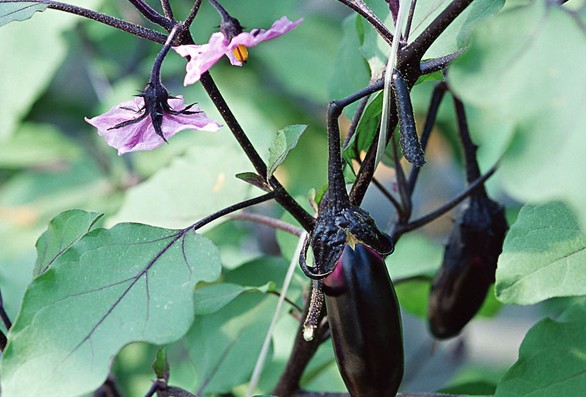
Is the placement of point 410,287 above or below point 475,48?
below

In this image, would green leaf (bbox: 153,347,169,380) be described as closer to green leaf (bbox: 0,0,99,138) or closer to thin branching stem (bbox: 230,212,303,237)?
thin branching stem (bbox: 230,212,303,237)

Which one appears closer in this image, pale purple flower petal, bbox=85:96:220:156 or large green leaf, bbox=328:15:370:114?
pale purple flower petal, bbox=85:96:220:156

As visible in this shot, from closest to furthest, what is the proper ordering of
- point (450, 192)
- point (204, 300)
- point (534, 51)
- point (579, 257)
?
point (534, 51), point (579, 257), point (204, 300), point (450, 192)

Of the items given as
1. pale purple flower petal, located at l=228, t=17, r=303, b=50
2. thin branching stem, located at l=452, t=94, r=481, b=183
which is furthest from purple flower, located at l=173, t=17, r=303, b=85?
thin branching stem, located at l=452, t=94, r=481, b=183

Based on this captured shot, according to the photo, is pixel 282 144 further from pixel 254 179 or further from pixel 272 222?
pixel 272 222

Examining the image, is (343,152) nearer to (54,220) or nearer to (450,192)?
(54,220)

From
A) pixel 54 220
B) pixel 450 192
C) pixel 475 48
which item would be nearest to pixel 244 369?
pixel 54 220
